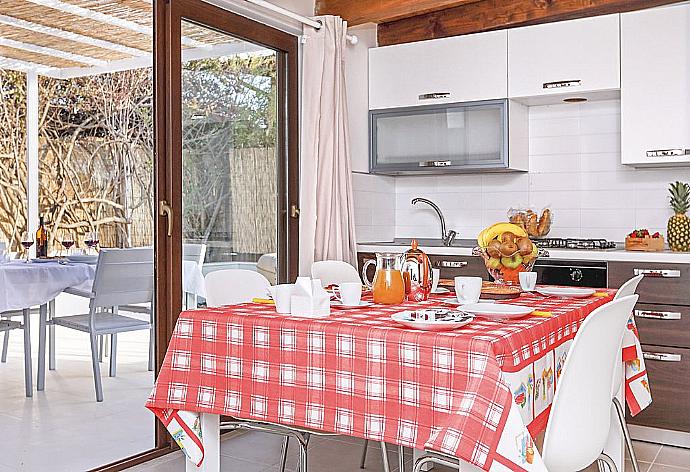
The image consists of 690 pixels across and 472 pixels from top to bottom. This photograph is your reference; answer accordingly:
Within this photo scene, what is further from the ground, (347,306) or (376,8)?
(376,8)

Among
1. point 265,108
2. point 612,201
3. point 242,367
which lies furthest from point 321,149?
point 242,367

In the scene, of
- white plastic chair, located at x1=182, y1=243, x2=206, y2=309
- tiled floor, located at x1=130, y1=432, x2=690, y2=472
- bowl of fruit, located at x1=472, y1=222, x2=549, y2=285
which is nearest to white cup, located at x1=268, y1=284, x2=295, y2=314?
bowl of fruit, located at x1=472, y1=222, x2=549, y2=285

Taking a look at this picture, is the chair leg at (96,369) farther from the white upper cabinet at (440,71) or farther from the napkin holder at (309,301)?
the white upper cabinet at (440,71)

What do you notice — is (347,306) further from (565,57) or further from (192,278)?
(565,57)

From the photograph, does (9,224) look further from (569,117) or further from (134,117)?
(569,117)

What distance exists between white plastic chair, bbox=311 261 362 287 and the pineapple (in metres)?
Result: 1.67

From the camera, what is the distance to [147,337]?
A: 139 inches

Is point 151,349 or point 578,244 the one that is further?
point 578,244

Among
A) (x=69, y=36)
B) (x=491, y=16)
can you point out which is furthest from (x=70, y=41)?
(x=491, y=16)

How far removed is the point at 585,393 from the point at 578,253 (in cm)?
213

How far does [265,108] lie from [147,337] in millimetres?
1454

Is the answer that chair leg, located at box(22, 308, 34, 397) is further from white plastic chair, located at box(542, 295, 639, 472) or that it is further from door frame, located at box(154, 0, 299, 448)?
white plastic chair, located at box(542, 295, 639, 472)

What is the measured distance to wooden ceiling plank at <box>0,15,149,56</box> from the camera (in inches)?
115

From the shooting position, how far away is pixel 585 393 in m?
1.90
